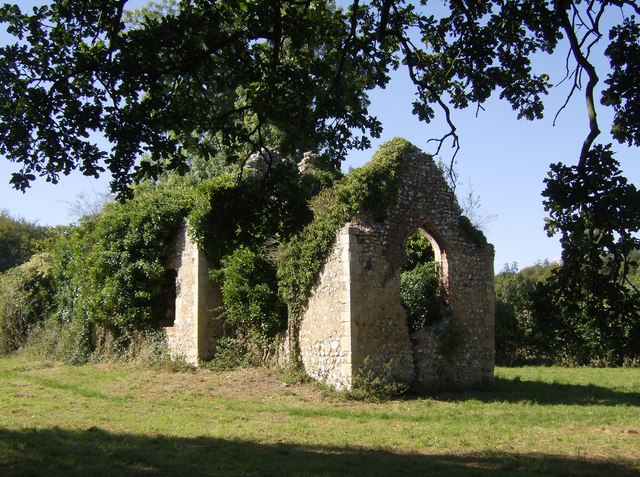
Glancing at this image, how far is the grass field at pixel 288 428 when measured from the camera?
795 cm

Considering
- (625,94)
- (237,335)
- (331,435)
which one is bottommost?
(331,435)

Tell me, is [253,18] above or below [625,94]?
above

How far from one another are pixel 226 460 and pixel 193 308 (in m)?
9.75

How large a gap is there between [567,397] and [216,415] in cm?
813

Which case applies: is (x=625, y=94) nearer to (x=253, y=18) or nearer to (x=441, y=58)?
(x=441, y=58)

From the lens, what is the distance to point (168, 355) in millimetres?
17969

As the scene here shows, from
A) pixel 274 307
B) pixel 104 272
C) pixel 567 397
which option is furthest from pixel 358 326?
pixel 104 272

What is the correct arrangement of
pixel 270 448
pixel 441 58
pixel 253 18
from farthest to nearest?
pixel 441 58, pixel 270 448, pixel 253 18

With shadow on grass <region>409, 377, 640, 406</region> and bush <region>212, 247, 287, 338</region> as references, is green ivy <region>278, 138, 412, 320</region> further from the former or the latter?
shadow on grass <region>409, 377, 640, 406</region>

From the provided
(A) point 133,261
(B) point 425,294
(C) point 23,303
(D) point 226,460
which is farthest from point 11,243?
(D) point 226,460

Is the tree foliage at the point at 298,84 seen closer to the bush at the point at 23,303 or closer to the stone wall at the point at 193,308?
the stone wall at the point at 193,308

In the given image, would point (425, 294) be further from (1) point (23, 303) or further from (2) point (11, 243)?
(2) point (11, 243)

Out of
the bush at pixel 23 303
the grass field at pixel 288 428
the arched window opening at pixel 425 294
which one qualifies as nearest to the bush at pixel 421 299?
the arched window opening at pixel 425 294

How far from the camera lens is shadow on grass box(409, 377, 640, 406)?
14.3 m
